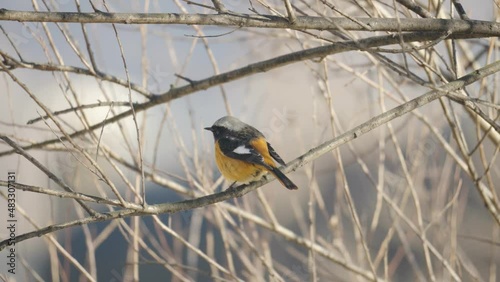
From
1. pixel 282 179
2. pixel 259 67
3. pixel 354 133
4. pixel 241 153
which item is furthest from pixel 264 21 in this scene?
pixel 241 153

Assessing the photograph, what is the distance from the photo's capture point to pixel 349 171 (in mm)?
8352

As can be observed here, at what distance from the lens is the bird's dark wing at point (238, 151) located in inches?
163

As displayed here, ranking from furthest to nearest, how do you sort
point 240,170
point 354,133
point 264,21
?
point 240,170 < point 354,133 < point 264,21

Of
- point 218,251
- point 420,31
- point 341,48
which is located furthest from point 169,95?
point 218,251

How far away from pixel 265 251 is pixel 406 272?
456 cm

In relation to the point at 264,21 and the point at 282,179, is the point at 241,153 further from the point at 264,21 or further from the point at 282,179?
the point at 264,21

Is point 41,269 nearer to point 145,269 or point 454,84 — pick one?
point 145,269

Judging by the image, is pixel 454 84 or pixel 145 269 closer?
pixel 454 84

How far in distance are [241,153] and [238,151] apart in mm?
71

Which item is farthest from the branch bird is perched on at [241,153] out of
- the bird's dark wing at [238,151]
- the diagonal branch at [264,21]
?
the diagonal branch at [264,21]

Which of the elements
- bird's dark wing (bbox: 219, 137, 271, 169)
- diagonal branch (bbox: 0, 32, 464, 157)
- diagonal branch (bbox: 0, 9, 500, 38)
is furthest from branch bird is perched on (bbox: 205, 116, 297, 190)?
diagonal branch (bbox: 0, 9, 500, 38)

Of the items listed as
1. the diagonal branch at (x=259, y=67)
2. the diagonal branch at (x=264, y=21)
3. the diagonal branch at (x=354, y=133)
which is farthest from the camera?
the diagonal branch at (x=259, y=67)

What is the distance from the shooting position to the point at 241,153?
14.2ft

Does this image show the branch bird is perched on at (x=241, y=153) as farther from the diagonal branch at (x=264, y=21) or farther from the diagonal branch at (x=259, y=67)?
the diagonal branch at (x=264, y=21)
